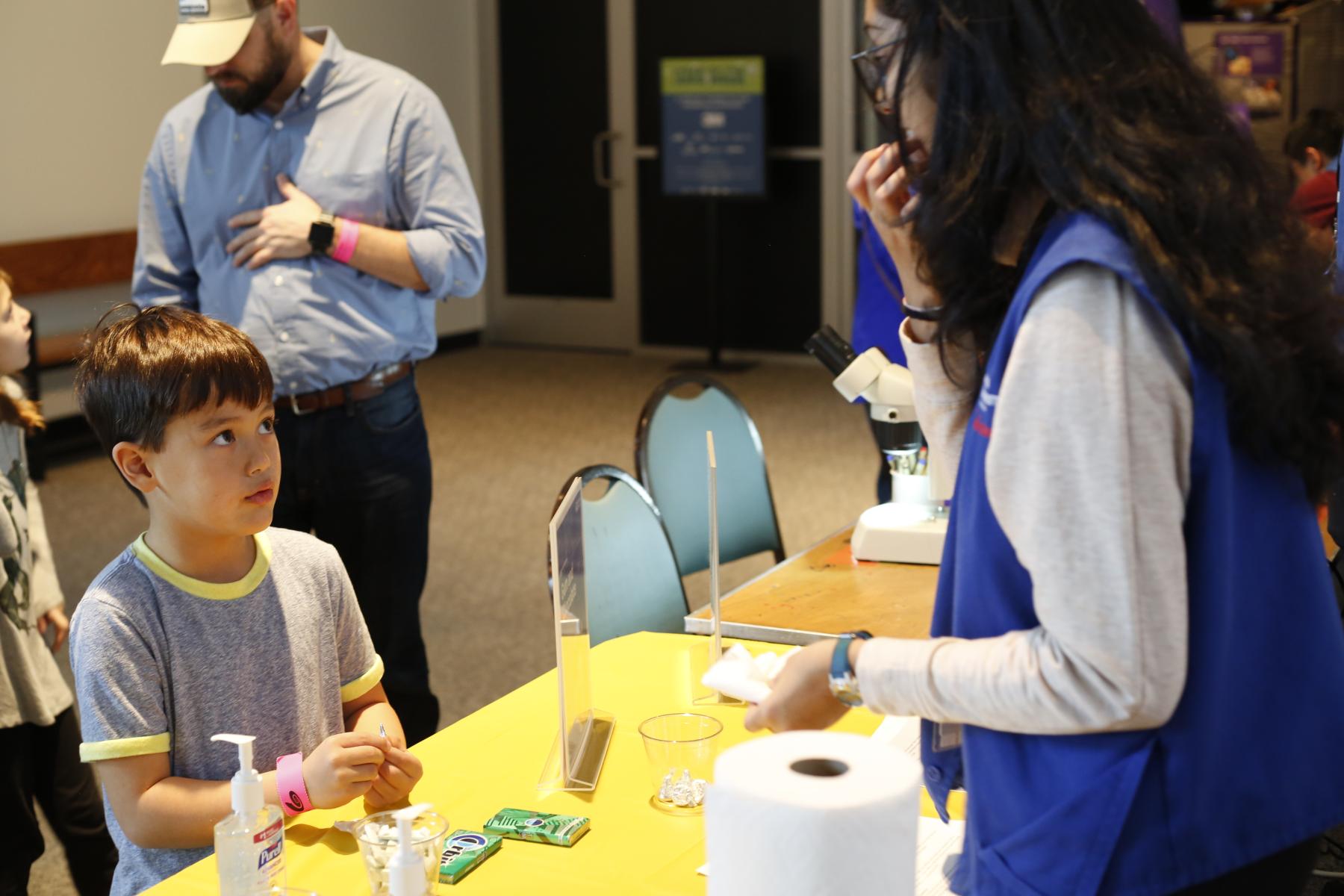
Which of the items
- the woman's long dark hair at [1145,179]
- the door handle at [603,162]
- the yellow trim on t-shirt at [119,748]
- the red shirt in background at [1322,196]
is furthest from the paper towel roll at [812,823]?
the door handle at [603,162]

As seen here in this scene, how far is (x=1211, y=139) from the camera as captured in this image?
1.04m

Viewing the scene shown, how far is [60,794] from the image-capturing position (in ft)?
7.66

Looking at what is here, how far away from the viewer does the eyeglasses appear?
1.11m

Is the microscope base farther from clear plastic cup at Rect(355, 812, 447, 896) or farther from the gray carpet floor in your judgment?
clear plastic cup at Rect(355, 812, 447, 896)

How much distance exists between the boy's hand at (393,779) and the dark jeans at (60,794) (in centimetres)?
96

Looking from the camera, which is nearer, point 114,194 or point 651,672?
point 651,672

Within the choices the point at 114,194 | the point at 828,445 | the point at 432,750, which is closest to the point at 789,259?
the point at 828,445

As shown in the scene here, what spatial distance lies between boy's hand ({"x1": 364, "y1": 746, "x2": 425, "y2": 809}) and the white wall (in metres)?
5.44

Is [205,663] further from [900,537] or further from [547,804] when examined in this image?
[900,537]

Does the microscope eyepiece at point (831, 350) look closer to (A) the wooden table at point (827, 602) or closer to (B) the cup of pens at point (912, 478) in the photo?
(B) the cup of pens at point (912, 478)

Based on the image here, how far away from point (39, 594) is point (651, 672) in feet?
3.69

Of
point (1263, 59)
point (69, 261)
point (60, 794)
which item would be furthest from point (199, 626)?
point (1263, 59)

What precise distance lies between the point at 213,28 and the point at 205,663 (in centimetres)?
154

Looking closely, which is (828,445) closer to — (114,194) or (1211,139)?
(114,194)
